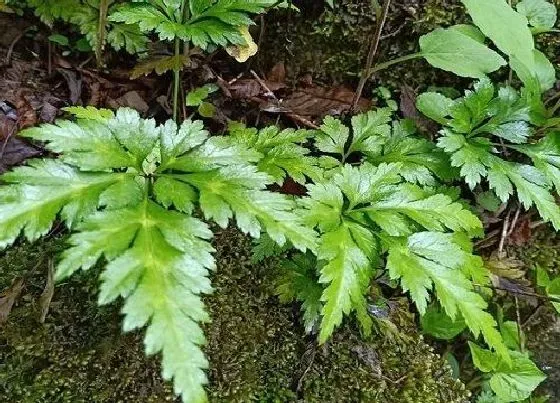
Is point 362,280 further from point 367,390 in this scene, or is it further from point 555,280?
point 555,280

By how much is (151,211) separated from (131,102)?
3.67 ft

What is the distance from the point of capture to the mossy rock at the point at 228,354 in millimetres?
1637

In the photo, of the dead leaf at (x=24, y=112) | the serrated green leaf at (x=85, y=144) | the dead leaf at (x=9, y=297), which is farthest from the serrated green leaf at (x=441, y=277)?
the dead leaf at (x=24, y=112)

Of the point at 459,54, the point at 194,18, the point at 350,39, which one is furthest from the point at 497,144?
the point at 194,18

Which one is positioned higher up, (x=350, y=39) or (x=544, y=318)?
(x=350, y=39)

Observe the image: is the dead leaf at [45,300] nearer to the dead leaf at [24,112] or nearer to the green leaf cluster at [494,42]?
the dead leaf at [24,112]

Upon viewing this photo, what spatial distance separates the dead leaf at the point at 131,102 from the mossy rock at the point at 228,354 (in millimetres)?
670

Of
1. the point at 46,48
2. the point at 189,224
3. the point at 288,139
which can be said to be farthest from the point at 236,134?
the point at 46,48

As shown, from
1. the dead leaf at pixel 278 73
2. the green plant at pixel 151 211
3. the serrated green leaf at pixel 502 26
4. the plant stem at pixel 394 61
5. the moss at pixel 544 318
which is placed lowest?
the moss at pixel 544 318

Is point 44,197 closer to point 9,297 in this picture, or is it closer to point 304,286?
point 9,297

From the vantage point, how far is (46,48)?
2434 mm

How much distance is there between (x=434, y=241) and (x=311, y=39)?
113cm

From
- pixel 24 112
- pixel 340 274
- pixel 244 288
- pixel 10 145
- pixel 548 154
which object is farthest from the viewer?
pixel 24 112

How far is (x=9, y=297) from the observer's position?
176 centimetres
